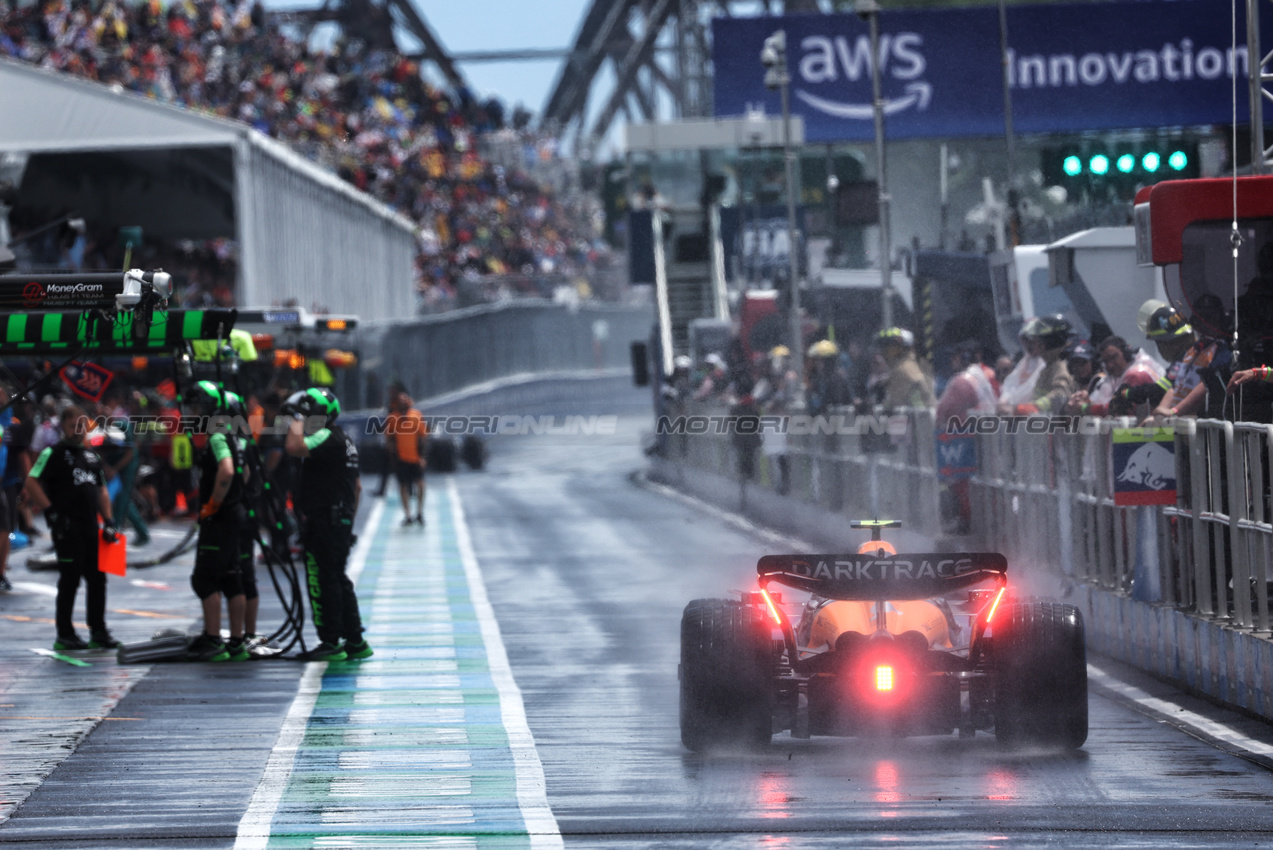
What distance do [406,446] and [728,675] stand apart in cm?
1745

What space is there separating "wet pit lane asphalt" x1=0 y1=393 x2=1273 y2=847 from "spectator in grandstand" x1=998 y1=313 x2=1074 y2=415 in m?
3.20

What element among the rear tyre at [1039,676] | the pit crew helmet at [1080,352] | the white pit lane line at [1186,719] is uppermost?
the pit crew helmet at [1080,352]

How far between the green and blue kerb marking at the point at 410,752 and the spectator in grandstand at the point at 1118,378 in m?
4.48

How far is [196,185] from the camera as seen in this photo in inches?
1372

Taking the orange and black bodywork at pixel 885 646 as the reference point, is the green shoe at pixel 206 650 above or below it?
below

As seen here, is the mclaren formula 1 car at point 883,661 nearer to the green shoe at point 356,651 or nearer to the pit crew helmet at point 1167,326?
the green shoe at point 356,651

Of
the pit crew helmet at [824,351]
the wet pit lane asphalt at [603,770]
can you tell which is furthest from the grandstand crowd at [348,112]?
the wet pit lane asphalt at [603,770]

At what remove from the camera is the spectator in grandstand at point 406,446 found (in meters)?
25.8

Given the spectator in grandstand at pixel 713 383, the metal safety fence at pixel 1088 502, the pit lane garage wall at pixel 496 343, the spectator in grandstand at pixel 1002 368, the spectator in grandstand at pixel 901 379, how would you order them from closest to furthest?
the metal safety fence at pixel 1088 502, the spectator in grandstand at pixel 1002 368, the spectator in grandstand at pixel 901 379, the spectator in grandstand at pixel 713 383, the pit lane garage wall at pixel 496 343

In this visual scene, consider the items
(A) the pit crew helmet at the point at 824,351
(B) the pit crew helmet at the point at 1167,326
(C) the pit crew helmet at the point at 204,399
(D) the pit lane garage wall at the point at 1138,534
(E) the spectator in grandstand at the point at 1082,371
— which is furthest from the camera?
(A) the pit crew helmet at the point at 824,351

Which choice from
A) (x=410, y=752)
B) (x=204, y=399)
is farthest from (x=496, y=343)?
(x=410, y=752)

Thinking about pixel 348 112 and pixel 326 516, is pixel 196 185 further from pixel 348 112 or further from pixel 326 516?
pixel 326 516

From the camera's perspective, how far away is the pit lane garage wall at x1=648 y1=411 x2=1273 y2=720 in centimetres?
1026

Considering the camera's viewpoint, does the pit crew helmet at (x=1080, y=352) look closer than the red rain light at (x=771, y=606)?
No
